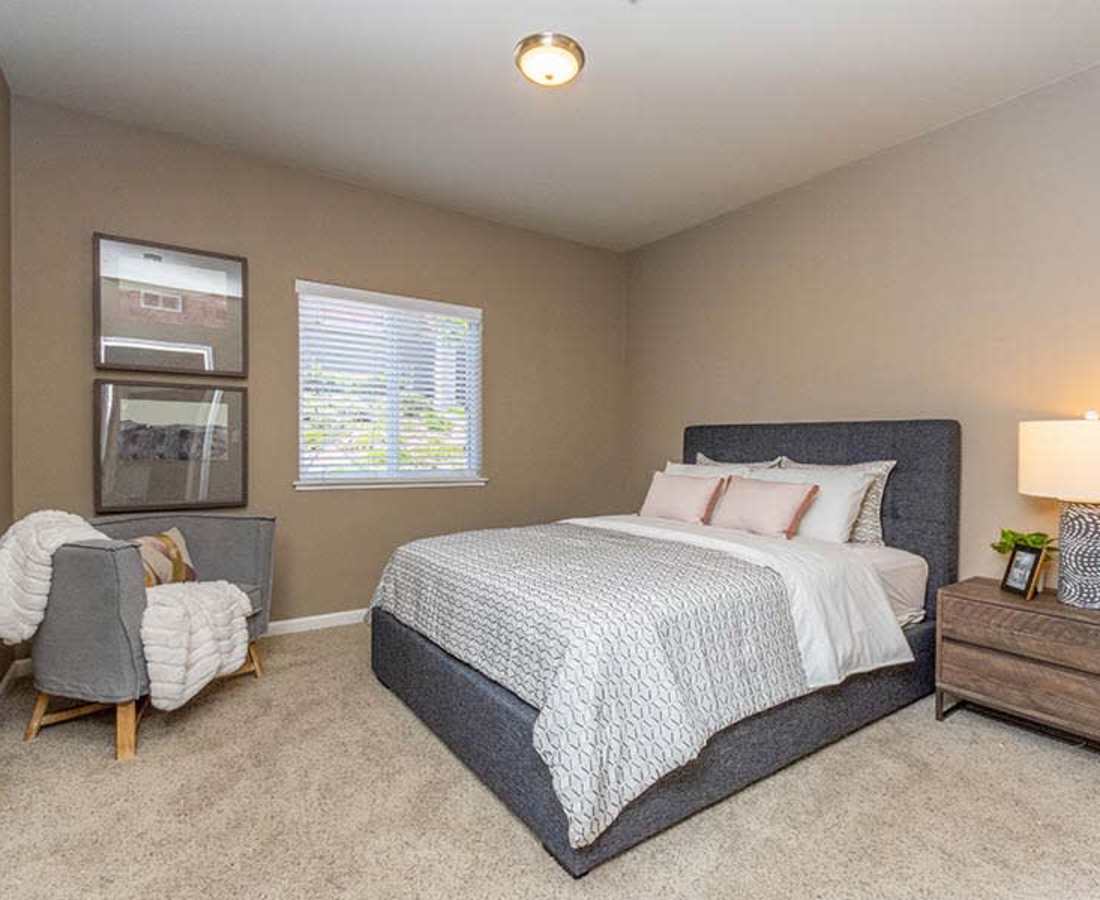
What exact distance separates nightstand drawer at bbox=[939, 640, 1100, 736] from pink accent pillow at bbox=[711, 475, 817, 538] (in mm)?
778

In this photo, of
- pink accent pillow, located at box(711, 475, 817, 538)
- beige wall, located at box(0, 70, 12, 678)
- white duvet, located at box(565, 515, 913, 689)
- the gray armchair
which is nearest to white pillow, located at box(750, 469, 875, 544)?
pink accent pillow, located at box(711, 475, 817, 538)

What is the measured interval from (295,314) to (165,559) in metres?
1.53

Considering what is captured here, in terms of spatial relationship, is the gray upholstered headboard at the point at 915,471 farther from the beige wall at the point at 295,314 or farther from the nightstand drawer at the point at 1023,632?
the beige wall at the point at 295,314

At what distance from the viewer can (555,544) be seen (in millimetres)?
2680

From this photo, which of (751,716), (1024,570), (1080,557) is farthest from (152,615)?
(1080,557)

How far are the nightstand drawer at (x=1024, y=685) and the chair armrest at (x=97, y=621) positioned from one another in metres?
3.07

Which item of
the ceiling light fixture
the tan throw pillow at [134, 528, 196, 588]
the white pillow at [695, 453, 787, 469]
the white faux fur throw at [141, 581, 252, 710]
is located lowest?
the white faux fur throw at [141, 581, 252, 710]

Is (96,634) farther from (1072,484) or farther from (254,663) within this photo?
(1072,484)

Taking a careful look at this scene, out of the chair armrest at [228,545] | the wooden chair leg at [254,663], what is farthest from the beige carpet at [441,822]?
the chair armrest at [228,545]

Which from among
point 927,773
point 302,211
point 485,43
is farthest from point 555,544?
point 302,211

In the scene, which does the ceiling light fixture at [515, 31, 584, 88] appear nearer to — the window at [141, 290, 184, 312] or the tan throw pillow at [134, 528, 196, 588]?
the window at [141, 290, 184, 312]

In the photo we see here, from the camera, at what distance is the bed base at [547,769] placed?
169 centimetres

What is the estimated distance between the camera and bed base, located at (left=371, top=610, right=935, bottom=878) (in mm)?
1686

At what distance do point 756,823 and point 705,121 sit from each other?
2921 millimetres
